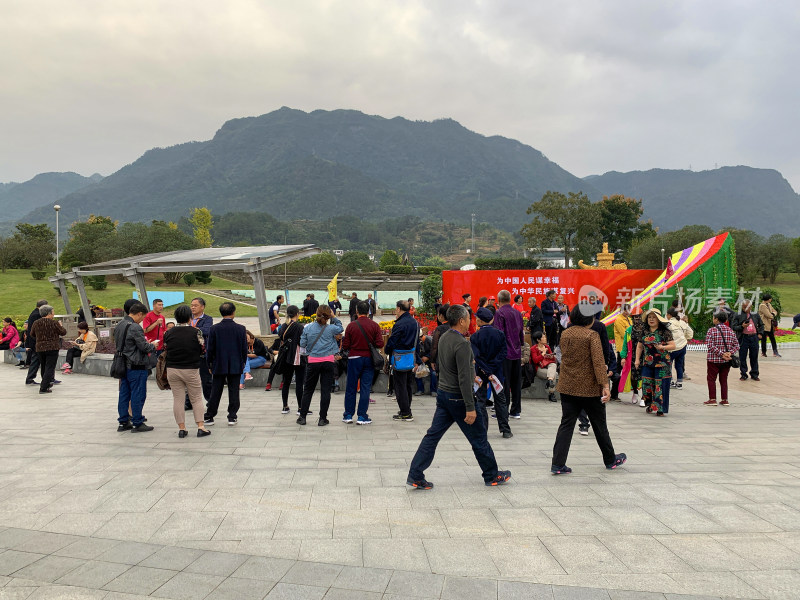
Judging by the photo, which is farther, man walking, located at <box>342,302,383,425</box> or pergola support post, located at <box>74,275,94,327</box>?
pergola support post, located at <box>74,275,94,327</box>

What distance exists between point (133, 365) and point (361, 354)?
2.66 m

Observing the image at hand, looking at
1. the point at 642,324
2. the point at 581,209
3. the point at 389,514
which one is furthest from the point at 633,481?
the point at 581,209

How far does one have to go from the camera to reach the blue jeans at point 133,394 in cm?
643

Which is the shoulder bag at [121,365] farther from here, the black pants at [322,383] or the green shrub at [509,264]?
the green shrub at [509,264]

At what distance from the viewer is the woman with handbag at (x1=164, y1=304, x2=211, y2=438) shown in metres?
6.08

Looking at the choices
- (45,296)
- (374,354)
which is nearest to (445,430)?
(374,354)

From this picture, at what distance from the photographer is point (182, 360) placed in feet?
20.0

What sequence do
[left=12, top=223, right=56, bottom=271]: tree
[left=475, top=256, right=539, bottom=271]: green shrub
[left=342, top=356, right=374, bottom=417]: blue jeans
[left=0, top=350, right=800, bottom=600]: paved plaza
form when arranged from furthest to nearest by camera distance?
[left=475, top=256, right=539, bottom=271]: green shrub → [left=12, top=223, right=56, bottom=271]: tree → [left=342, top=356, right=374, bottom=417]: blue jeans → [left=0, top=350, right=800, bottom=600]: paved plaza

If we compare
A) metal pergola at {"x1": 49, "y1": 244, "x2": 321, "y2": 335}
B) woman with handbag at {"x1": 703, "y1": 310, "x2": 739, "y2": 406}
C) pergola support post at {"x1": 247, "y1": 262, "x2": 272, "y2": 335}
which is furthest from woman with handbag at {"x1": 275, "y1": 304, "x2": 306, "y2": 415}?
woman with handbag at {"x1": 703, "y1": 310, "x2": 739, "y2": 406}

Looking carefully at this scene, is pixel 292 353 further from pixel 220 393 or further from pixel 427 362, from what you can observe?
pixel 427 362

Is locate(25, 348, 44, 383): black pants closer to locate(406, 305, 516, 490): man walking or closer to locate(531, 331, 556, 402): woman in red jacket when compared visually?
locate(406, 305, 516, 490): man walking

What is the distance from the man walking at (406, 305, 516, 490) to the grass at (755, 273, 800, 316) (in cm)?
3100

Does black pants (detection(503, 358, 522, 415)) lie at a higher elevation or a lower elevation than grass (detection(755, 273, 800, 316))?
lower

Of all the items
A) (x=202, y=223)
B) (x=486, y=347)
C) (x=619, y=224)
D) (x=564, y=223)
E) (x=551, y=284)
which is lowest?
(x=486, y=347)
